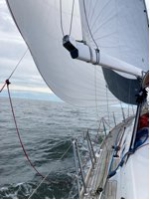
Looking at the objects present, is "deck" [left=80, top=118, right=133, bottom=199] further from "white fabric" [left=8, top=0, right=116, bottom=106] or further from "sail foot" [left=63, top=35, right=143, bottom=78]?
"white fabric" [left=8, top=0, right=116, bottom=106]

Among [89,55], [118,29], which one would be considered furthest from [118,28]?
[89,55]

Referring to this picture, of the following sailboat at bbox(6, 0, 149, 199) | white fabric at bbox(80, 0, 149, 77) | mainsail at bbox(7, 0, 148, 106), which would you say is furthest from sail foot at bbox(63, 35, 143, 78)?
white fabric at bbox(80, 0, 149, 77)

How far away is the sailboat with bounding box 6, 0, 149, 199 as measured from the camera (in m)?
3.14

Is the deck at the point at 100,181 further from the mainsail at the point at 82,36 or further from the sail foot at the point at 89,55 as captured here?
the mainsail at the point at 82,36

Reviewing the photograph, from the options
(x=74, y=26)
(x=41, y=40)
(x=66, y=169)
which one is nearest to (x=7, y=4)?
(x=41, y=40)

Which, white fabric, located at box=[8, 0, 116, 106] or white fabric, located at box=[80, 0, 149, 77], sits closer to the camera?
white fabric, located at box=[80, 0, 149, 77]

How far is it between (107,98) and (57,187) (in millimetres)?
2598

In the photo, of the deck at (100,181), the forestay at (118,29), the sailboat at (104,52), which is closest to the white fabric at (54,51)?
the sailboat at (104,52)

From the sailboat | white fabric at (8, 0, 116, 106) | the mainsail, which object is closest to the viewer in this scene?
the sailboat

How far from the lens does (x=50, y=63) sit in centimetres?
517

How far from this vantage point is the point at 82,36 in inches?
162

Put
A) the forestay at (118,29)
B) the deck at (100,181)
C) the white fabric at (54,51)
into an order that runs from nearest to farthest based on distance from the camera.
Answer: the deck at (100,181), the forestay at (118,29), the white fabric at (54,51)

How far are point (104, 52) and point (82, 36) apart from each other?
102 cm

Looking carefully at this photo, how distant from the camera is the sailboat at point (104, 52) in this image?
3141mm
